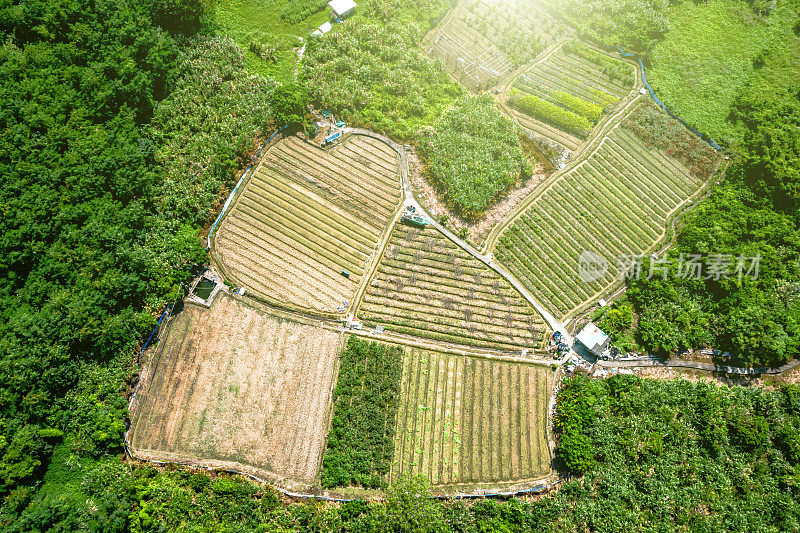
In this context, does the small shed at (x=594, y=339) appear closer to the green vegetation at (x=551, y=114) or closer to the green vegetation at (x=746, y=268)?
the green vegetation at (x=746, y=268)

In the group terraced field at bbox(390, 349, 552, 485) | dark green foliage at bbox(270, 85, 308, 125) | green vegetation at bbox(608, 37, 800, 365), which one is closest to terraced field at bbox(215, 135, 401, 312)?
dark green foliage at bbox(270, 85, 308, 125)

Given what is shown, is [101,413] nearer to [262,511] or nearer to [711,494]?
[262,511]

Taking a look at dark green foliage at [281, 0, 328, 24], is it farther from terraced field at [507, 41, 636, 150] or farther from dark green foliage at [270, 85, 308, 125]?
terraced field at [507, 41, 636, 150]

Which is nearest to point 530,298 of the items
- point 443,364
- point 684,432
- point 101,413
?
point 443,364

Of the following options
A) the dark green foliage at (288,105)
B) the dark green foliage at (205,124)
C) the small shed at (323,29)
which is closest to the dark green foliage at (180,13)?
the dark green foliage at (205,124)

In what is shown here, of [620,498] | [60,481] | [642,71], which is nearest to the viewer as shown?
[60,481]

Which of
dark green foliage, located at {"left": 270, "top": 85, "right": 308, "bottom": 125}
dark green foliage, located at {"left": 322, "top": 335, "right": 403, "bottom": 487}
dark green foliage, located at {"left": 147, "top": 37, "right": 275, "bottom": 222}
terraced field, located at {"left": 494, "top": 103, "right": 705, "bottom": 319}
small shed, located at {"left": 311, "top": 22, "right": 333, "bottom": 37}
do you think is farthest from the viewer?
small shed, located at {"left": 311, "top": 22, "right": 333, "bottom": 37}

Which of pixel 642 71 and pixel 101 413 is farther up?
pixel 642 71

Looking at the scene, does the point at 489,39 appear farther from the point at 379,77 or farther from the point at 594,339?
the point at 594,339

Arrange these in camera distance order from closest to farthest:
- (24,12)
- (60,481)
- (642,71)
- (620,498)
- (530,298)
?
1. (60,481)
2. (620,498)
3. (24,12)
4. (530,298)
5. (642,71)
